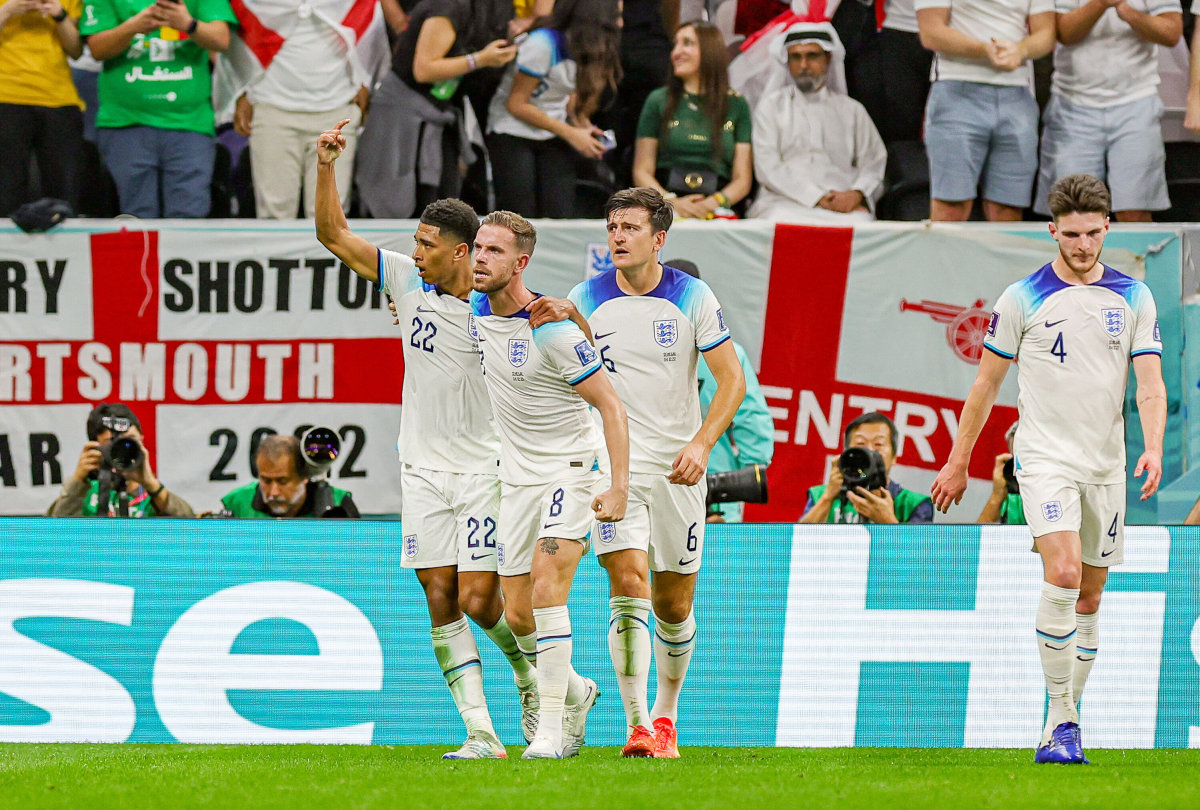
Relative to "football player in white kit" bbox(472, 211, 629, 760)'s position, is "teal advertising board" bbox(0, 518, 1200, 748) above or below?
below

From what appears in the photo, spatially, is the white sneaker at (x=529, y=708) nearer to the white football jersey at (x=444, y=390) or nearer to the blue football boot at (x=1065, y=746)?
the white football jersey at (x=444, y=390)

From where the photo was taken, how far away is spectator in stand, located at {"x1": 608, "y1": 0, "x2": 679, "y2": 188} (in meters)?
→ 11.8

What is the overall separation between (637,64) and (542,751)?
22.3 ft

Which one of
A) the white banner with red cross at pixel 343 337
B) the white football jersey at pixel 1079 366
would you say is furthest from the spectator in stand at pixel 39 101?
the white football jersey at pixel 1079 366

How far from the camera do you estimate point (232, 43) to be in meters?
11.4

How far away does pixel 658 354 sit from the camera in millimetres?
7016

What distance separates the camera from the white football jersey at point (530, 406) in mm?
6672

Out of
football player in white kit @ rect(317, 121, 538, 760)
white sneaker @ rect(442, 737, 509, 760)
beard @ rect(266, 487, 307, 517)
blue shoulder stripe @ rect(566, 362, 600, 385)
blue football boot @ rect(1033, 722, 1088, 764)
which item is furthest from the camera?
beard @ rect(266, 487, 307, 517)

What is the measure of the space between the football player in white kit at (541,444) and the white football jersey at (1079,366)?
198 cm

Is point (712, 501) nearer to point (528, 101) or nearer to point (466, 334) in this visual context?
point (466, 334)

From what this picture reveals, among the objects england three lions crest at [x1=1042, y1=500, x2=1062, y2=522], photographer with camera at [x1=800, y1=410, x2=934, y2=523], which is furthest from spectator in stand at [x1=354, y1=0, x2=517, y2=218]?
england three lions crest at [x1=1042, y1=500, x2=1062, y2=522]

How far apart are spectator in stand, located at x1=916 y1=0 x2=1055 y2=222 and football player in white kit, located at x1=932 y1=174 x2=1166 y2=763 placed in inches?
161

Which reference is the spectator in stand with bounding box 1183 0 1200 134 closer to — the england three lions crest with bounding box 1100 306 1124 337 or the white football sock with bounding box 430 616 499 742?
the england three lions crest with bounding box 1100 306 1124 337

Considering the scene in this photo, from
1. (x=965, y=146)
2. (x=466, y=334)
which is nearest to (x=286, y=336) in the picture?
(x=466, y=334)
